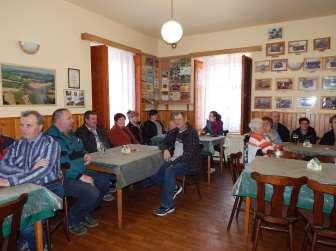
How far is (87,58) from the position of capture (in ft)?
14.5

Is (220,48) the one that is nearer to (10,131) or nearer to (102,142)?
(102,142)

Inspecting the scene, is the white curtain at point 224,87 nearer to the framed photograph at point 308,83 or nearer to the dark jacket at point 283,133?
the dark jacket at point 283,133

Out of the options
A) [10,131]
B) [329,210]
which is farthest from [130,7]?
[329,210]

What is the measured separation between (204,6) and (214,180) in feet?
9.57

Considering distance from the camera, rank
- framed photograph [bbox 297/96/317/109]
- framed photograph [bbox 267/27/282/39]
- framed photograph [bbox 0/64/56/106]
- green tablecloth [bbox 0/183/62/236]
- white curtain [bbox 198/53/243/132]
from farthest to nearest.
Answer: white curtain [bbox 198/53/243/132] → framed photograph [bbox 267/27/282/39] → framed photograph [bbox 297/96/317/109] → framed photograph [bbox 0/64/56/106] → green tablecloth [bbox 0/183/62/236]

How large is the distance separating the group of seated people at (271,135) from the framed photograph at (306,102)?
19.0 inches

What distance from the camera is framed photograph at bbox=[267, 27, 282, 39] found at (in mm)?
5088

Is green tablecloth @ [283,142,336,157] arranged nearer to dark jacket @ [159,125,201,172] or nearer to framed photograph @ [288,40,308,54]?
dark jacket @ [159,125,201,172]

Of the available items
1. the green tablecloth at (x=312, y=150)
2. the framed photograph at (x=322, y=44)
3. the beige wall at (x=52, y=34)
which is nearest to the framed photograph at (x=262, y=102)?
the framed photograph at (x=322, y=44)

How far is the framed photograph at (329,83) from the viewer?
188 inches

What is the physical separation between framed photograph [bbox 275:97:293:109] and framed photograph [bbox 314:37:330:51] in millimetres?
1038

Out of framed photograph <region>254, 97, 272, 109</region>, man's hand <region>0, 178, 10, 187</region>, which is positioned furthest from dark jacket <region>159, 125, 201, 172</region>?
framed photograph <region>254, 97, 272, 109</region>

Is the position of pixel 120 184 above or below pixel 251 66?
below

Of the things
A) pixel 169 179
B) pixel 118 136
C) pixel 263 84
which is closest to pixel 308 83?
pixel 263 84
